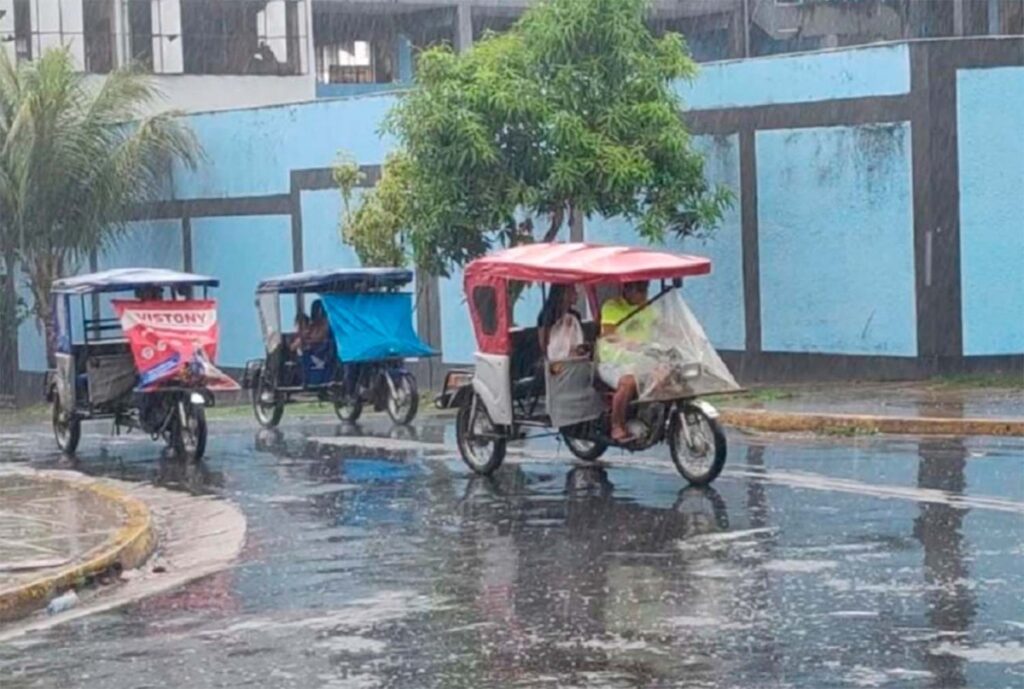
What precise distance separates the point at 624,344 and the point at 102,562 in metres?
4.86

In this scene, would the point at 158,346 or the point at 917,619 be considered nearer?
the point at 917,619

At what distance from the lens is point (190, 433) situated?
2092 cm

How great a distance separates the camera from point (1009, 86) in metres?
24.0

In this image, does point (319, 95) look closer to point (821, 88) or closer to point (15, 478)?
point (821, 88)

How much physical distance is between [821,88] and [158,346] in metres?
9.16

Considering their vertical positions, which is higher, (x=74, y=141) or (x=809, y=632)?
(x=74, y=141)

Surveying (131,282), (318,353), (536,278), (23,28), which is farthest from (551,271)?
(23,28)

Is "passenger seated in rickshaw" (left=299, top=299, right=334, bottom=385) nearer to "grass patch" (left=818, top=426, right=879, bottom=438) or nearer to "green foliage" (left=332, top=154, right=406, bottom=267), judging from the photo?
"green foliage" (left=332, top=154, right=406, bottom=267)

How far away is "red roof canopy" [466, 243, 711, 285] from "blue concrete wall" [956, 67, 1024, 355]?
824 cm

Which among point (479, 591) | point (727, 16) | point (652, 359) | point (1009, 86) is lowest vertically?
point (479, 591)

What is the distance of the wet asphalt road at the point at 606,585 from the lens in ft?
30.6

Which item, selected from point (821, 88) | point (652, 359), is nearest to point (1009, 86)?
point (821, 88)

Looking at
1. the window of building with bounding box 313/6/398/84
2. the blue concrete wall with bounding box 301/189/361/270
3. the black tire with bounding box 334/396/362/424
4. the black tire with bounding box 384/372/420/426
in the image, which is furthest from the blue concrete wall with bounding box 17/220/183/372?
the window of building with bounding box 313/6/398/84

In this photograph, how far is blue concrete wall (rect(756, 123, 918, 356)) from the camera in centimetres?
2462
